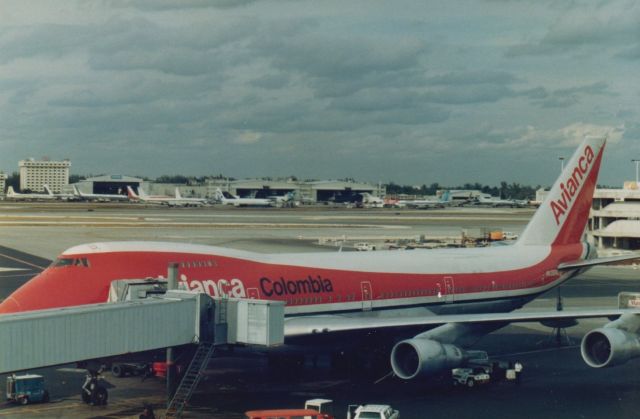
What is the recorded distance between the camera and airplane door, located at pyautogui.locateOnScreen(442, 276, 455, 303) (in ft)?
139

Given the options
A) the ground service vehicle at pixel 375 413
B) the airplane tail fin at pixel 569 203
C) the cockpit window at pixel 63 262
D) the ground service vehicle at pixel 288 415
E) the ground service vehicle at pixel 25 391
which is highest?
the airplane tail fin at pixel 569 203

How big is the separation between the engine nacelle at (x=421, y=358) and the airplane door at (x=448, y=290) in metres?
8.24

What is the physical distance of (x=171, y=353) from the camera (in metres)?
29.5

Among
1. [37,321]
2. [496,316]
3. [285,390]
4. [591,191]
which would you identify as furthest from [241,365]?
[591,191]

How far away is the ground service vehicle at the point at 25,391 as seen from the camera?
32656mm

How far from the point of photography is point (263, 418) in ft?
90.5

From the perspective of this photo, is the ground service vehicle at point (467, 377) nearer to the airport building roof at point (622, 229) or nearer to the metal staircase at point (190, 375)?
the metal staircase at point (190, 375)

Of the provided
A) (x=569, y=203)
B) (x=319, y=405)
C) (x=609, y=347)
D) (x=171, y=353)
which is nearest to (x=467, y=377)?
(x=609, y=347)

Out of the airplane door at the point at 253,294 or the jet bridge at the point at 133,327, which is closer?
the jet bridge at the point at 133,327

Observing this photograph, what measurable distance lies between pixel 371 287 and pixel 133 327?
1406 cm

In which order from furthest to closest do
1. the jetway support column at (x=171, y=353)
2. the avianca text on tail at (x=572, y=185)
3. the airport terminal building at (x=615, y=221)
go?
the airport terminal building at (x=615, y=221)
the avianca text on tail at (x=572, y=185)
the jetway support column at (x=171, y=353)

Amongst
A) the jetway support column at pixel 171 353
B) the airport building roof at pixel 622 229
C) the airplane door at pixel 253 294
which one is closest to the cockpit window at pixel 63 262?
the jetway support column at pixel 171 353

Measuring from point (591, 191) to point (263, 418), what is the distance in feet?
98.7

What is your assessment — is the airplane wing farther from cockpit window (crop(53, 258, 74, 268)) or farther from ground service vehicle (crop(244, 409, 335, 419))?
cockpit window (crop(53, 258, 74, 268))
